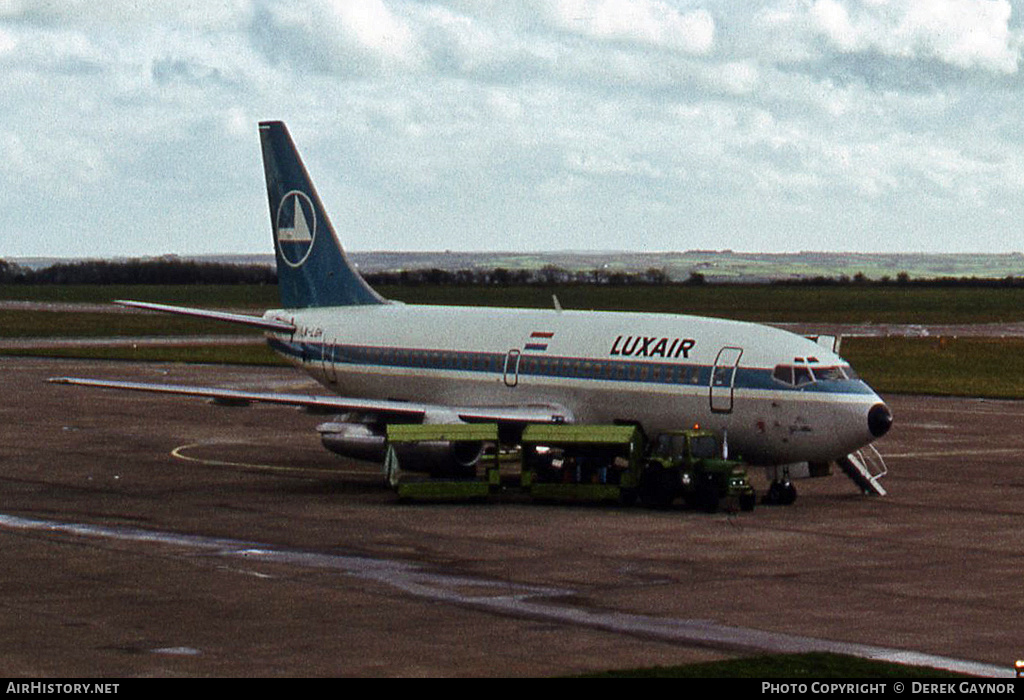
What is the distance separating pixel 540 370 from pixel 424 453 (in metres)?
4.83

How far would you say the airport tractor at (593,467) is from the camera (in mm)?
40781

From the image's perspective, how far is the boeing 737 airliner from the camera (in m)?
41.4

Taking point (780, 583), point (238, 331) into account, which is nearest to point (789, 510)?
point (780, 583)

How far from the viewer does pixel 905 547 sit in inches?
1391

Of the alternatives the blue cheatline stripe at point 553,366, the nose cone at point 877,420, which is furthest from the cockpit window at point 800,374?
the nose cone at point 877,420

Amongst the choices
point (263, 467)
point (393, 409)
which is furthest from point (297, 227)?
point (393, 409)

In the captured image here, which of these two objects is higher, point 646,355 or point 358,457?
point 646,355

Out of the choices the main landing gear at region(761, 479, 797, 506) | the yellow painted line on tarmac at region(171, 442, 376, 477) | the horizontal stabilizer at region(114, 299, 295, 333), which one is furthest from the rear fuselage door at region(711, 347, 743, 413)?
the horizontal stabilizer at region(114, 299, 295, 333)

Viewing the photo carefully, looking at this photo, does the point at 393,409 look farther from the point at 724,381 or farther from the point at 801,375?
the point at 801,375

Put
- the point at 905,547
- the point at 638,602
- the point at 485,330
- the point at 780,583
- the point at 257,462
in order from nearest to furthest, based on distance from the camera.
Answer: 1. the point at 638,602
2. the point at 780,583
3. the point at 905,547
4. the point at 485,330
5. the point at 257,462

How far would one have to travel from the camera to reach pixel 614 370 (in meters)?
44.4
